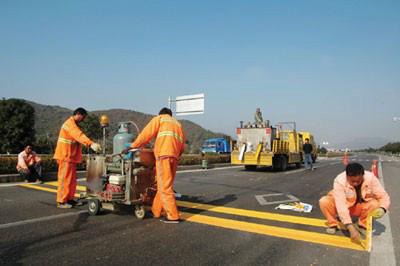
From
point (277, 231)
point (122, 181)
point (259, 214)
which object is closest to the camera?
point (277, 231)

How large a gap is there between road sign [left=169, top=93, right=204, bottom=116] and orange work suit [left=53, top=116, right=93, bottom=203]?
1413 cm

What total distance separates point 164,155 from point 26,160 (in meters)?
7.04

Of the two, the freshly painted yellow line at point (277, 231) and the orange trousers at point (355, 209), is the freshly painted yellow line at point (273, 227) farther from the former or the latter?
the orange trousers at point (355, 209)

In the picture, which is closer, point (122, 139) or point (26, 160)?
point (122, 139)

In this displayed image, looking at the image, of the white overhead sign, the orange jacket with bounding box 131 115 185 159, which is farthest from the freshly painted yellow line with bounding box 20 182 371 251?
the white overhead sign

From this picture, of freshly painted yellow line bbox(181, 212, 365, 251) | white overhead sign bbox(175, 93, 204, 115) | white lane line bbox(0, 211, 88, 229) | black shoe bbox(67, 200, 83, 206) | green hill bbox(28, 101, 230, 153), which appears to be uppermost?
green hill bbox(28, 101, 230, 153)

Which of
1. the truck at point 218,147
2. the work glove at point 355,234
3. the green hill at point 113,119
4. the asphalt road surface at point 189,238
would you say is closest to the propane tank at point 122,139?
the asphalt road surface at point 189,238

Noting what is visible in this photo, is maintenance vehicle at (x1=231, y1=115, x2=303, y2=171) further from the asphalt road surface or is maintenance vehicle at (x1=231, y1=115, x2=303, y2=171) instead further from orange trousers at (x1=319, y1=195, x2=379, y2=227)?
orange trousers at (x1=319, y1=195, x2=379, y2=227)

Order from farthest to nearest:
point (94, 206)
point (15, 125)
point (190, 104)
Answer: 1. point (15, 125)
2. point (190, 104)
3. point (94, 206)

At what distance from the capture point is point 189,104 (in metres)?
20.8

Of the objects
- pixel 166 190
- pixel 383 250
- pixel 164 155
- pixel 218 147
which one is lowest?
pixel 383 250

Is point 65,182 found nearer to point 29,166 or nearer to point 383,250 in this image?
point 29,166

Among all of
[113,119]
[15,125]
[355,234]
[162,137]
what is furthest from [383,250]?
[113,119]

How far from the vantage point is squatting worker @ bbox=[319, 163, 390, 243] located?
14.2 ft
